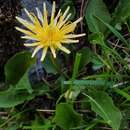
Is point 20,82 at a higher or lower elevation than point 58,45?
lower

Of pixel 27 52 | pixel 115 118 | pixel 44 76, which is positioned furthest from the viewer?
pixel 44 76

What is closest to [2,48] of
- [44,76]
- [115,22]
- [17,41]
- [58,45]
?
[17,41]

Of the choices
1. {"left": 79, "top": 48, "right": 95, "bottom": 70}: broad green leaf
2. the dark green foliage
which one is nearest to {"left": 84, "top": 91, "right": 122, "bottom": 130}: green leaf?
the dark green foliage

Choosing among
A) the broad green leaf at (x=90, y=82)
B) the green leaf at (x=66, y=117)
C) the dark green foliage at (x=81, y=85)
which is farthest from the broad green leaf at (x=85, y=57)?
the green leaf at (x=66, y=117)

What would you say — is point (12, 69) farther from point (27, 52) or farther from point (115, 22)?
point (115, 22)

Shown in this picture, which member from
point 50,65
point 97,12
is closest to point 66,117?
point 50,65

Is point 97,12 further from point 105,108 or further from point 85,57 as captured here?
point 105,108
